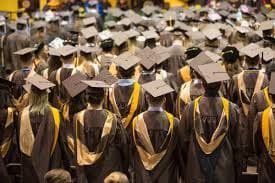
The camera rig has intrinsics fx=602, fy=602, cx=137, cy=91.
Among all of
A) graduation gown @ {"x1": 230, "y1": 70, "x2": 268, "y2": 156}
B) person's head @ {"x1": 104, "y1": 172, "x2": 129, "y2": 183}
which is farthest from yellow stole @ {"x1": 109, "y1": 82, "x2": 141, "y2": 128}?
person's head @ {"x1": 104, "y1": 172, "x2": 129, "y2": 183}

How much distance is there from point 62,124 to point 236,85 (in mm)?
2487

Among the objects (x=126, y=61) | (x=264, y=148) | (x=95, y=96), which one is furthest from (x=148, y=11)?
(x=264, y=148)

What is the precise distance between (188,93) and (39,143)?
1.94 metres

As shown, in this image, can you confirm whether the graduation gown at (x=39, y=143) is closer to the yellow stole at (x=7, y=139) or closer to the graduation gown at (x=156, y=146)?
the yellow stole at (x=7, y=139)

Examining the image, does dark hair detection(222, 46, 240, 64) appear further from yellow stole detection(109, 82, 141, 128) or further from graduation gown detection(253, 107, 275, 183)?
graduation gown detection(253, 107, 275, 183)

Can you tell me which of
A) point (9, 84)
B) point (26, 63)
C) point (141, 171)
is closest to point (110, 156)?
point (141, 171)

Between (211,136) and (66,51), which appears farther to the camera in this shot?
(66,51)

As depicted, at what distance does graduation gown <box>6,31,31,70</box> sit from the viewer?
13.0 metres

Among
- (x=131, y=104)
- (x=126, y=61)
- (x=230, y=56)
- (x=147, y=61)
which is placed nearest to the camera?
(x=131, y=104)

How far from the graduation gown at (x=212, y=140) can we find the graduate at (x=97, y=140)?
2.07 ft

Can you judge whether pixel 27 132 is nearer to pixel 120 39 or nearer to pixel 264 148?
pixel 264 148

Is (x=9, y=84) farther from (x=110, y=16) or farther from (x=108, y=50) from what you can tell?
(x=110, y=16)

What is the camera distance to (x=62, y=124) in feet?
20.7

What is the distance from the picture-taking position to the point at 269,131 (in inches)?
228
